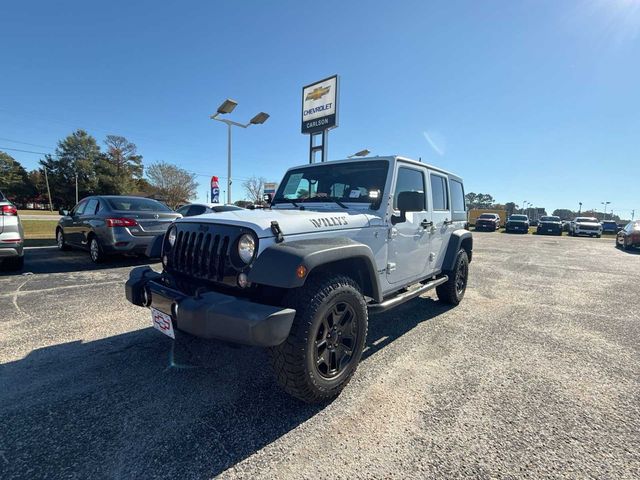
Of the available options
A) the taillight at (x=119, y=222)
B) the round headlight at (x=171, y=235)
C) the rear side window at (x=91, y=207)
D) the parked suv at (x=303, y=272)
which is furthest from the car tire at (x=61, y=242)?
the round headlight at (x=171, y=235)

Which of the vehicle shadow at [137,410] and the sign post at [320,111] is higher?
the sign post at [320,111]

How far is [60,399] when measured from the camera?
2.29 meters

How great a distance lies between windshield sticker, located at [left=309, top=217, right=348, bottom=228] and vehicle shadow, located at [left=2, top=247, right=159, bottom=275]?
183 inches

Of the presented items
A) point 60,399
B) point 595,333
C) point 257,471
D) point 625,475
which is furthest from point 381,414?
point 595,333

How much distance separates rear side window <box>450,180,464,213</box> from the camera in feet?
16.2

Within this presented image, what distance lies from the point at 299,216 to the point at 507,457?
2039mm

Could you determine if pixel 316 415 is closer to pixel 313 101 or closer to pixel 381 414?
pixel 381 414

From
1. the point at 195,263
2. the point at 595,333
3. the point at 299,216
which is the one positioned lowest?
the point at 595,333

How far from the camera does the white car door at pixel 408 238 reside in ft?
10.8

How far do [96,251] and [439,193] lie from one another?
7.07m

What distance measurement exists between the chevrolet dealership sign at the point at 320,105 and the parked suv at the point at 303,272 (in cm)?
1157

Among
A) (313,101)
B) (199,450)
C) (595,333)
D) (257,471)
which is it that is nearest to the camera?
(257,471)

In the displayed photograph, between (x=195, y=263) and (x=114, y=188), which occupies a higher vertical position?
(x=114, y=188)

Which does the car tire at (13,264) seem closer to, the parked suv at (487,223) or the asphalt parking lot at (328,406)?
the asphalt parking lot at (328,406)
